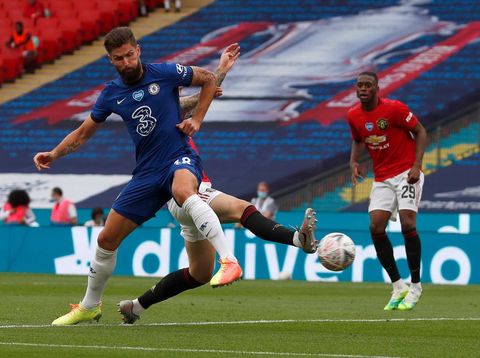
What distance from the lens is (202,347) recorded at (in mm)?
7508

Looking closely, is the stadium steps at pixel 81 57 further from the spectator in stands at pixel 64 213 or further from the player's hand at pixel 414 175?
the player's hand at pixel 414 175

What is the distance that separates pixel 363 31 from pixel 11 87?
952 cm

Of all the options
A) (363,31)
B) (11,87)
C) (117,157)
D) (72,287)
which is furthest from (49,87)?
(72,287)

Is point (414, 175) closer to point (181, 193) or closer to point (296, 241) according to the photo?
point (296, 241)

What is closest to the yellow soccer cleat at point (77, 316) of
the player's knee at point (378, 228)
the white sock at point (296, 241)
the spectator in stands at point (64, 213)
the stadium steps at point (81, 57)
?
the white sock at point (296, 241)

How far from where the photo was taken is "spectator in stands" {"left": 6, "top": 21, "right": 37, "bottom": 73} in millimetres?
33156

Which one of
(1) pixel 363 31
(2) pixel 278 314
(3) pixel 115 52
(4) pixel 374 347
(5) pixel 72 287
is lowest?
(1) pixel 363 31

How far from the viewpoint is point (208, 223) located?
830 cm

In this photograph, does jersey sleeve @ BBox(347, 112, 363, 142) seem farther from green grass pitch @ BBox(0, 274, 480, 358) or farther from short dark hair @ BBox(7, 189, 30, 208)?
short dark hair @ BBox(7, 189, 30, 208)

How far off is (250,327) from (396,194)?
3.52 meters

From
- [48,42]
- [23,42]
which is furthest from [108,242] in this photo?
[48,42]

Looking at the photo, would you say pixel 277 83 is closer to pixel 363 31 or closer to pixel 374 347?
pixel 363 31

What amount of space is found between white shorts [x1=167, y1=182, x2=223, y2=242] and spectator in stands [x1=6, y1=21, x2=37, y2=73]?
24.8m

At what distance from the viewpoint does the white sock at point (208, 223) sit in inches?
326
